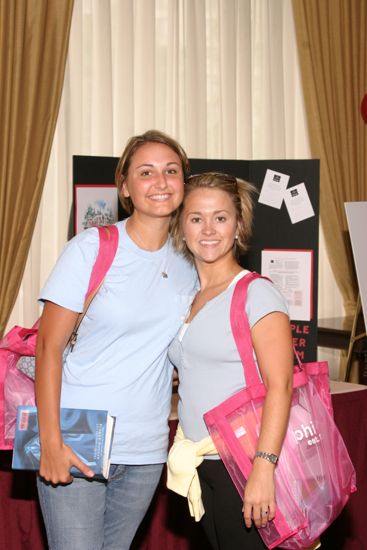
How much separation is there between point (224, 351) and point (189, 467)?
284mm

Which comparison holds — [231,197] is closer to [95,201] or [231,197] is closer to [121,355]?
[121,355]

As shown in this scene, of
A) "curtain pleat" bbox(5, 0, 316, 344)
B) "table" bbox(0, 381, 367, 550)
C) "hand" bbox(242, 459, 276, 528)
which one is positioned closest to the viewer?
"hand" bbox(242, 459, 276, 528)

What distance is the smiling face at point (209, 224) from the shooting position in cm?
187

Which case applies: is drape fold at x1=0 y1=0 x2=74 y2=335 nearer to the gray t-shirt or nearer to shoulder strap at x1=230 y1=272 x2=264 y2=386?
the gray t-shirt

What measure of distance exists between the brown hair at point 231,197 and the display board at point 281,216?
3.96ft

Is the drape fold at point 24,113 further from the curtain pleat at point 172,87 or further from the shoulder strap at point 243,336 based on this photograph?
the shoulder strap at point 243,336

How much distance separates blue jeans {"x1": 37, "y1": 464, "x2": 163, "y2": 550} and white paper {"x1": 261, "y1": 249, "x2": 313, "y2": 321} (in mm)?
1402

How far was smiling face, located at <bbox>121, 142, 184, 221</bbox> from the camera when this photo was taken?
73.4 inches

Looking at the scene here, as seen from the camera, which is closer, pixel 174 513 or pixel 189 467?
pixel 189 467

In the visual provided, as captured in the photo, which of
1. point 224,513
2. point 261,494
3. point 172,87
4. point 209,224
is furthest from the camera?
point 172,87

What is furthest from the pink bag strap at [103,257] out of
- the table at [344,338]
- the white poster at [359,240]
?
the table at [344,338]

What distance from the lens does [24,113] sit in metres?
3.99

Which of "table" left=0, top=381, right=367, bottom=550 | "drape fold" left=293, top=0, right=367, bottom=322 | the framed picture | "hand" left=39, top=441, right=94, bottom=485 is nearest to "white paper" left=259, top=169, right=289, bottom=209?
the framed picture

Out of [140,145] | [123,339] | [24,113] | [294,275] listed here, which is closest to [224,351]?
[123,339]
